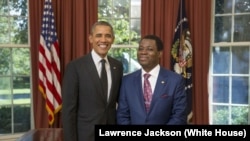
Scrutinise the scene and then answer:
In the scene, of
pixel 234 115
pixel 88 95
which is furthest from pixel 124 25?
pixel 88 95

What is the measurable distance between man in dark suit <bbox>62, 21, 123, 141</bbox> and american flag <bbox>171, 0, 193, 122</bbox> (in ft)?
5.37

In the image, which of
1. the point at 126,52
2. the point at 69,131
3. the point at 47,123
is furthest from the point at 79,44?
the point at 69,131

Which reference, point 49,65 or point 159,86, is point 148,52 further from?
point 49,65

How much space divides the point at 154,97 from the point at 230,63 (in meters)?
2.29

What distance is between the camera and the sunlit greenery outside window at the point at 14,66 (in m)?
3.74

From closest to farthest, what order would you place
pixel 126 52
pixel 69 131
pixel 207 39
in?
1. pixel 69 131
2. pixel 207 39
3. pixel 126 52

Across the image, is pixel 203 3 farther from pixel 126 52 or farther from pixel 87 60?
pixel 87 60

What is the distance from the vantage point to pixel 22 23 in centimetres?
379

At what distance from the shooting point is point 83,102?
202 cm

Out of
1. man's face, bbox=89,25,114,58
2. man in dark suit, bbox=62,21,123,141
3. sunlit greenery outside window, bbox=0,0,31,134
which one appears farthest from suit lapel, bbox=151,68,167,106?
sunlit greenery outside window, bbox=0,0,31,134

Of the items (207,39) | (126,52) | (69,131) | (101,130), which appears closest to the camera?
(101,130)

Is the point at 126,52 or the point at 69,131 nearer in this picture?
the point at 69,131

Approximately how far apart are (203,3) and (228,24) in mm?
473

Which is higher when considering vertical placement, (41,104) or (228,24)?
(228,24)
